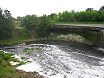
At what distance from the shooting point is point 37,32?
405 feet

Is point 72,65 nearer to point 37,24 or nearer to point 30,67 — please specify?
point 30,67

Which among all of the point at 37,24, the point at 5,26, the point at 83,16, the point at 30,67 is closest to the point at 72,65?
the point at 30,67

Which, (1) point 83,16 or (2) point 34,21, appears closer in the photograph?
(2) point 34,21

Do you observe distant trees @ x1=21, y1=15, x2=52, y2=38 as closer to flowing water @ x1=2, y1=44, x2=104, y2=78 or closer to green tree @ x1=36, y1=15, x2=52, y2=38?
green tree @ x1=36, y1=15, x2=52, y2=38

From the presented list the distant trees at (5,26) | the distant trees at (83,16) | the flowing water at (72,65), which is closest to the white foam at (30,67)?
the flowing water at (72,65)

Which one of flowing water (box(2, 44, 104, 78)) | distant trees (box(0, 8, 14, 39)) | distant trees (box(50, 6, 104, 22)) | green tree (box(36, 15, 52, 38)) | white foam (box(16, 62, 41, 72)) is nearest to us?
flowing water (box(2, 44, 104, 78))

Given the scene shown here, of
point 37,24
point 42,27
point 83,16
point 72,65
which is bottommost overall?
point 72,65

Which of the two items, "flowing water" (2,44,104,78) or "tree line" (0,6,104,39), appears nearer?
"flowing water" (2,44,104,78)

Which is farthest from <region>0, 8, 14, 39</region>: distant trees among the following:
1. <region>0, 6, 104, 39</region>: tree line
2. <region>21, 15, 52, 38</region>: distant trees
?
<region>21, 15, 52, 38</region>: distant trees

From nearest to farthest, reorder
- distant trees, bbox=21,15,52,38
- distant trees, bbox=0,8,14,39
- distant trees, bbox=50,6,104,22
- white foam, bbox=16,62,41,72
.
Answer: white foam, bbox=16,62,41,72, distant trees, bbox=0,8,14,39, distant trees, bbox=21,15,52,38, distant trees, bbox=50,6,104,22

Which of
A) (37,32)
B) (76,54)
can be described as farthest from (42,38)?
(76,54)

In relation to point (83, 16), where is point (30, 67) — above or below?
below

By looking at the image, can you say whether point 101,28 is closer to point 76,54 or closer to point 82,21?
point 76,54

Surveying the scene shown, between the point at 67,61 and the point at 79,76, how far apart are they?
15.7 meters
